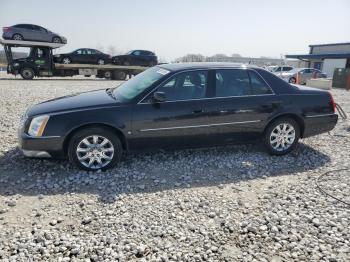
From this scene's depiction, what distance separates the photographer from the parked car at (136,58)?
2364 cm

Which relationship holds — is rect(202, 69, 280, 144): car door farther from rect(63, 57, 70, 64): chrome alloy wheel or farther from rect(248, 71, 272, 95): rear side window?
rect(63, 57, 70, 64): chrome alloy wheel

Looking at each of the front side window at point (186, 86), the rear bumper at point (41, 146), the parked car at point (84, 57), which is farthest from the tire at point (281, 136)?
the parked car at point (84, 57)

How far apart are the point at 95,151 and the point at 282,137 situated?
320cm

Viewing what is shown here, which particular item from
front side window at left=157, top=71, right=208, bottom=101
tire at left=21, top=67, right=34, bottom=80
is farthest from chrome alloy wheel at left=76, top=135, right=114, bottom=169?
tire at left=21, top=67, right=34, bottom=80

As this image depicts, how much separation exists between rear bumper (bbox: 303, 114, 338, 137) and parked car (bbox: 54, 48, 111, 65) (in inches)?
757

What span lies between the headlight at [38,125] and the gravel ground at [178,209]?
2.07 ft

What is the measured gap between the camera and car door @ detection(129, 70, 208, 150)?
4531 mm

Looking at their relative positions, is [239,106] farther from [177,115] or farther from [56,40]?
[56,40]

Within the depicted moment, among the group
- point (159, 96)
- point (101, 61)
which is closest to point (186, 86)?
point (159, 96)

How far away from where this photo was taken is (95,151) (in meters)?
4.46

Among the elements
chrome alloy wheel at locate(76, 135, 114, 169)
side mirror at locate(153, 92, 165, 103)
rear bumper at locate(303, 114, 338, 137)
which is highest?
side mirror at locate(153, 92, 165, 103)

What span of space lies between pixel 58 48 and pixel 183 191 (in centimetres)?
1903

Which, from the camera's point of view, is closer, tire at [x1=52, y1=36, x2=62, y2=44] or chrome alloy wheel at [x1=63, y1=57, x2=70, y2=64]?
tire at [x1=52, y1=36, x2=62, y2=44]

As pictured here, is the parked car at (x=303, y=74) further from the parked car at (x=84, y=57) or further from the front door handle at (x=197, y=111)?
the front door handle at (x=197, y=111)
